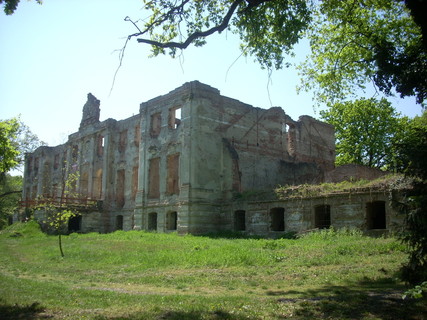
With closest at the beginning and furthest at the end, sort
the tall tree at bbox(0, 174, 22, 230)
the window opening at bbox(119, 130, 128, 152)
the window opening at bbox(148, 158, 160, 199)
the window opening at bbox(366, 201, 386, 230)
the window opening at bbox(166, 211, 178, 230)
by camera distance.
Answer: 1. the window opening at bbox(366, 201, 386, 230)
2. the window opening at bbox(166, 211, 178, 230)
3. the window opening at bbox(148, 158, 160, 199)
4. the window opening at bbox(119, 130, 128, 152)
5. the tall tree at bbox(0, 174, 22, 230)

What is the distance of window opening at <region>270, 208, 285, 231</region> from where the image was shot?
75.4ft

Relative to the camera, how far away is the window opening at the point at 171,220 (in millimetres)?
27141

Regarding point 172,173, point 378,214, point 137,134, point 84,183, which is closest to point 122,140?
point 137,134

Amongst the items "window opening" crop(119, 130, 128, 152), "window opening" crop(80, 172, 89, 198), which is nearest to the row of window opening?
"window opening" crop(119, 130, 128, 152)

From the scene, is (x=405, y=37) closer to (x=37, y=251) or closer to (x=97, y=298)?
(x=97, y=298)

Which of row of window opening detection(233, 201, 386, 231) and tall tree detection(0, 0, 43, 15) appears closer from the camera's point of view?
tall tree detection(0, 0, 43, 15)

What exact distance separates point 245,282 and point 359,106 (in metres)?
31.4

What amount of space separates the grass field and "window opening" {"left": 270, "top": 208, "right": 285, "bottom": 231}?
3.68m

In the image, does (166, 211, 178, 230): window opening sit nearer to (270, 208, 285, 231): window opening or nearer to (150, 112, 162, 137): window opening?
(150, 112, 162, 137): window opening

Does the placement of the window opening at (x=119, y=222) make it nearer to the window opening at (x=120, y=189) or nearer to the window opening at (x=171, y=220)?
the window opening at (x=120, y=189)

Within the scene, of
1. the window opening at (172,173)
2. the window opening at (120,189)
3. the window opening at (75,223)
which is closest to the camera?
the window opening at (172,173)

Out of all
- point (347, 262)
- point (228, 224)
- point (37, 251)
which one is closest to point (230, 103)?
point (228, 224)

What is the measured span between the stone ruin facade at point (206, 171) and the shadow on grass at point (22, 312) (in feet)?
45.4

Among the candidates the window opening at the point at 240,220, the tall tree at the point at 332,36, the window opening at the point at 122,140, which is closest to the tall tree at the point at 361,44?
the tall tree at the point at 332,36
